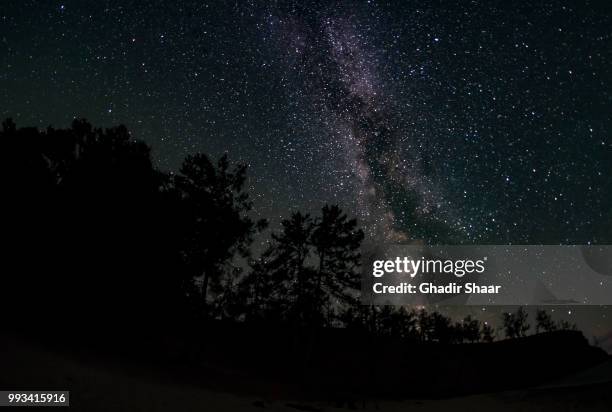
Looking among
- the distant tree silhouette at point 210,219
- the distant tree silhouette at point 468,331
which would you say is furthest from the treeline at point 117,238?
the distant tree silhouette at point 468,331

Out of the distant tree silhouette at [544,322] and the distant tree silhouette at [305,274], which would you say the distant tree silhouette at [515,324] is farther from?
the distant tree silhouette at [305,274]

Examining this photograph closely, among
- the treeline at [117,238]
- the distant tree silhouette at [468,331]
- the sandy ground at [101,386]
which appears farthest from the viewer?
the distant tree silhouette at [468,331]

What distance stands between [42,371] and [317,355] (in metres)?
30.1

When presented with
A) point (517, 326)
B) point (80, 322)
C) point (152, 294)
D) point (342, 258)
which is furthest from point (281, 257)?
point (517, 326)

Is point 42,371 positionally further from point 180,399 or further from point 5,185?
point 5,185

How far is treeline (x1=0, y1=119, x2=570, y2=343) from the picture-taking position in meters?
17.5

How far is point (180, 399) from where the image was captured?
12.6 metres

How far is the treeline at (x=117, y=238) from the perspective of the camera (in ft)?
57.5

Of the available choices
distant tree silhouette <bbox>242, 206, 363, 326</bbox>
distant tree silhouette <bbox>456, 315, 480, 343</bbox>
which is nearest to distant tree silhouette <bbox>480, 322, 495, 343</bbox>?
distant tree silhouette <bbox>456, 315, 480, 343</bbox>

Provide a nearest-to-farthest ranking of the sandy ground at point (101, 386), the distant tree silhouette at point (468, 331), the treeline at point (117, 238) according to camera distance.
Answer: the sandy ground at point (101, 386)
the treeline at point (117, 238)
the distant tree silhouette at point (468, 331)

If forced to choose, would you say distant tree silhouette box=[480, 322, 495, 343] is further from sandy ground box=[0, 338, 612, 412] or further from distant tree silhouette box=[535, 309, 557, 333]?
sandy ground box=[0, 338, 612, 412]

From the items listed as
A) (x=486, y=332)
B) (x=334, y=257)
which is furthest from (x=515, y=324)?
(x=334, y=257)

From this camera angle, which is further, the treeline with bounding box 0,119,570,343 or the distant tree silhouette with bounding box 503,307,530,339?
Result: the distant tree silhouette with bounding box 503,307,530,339

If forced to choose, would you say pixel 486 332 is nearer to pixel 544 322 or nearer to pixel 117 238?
pixel 544 322
